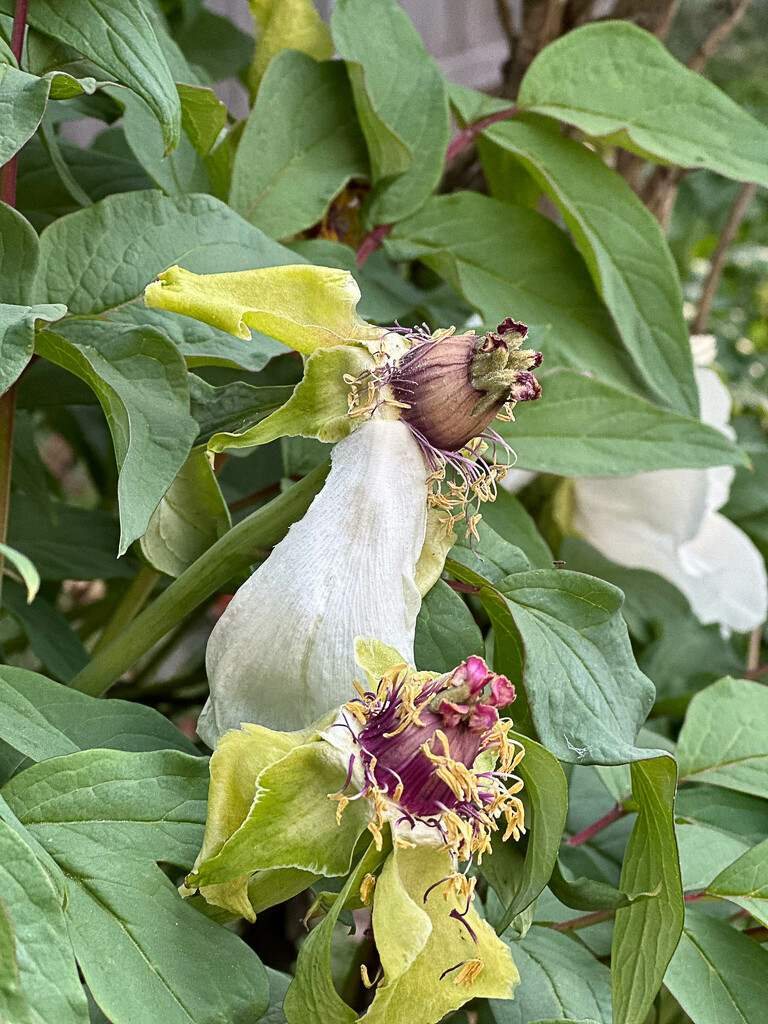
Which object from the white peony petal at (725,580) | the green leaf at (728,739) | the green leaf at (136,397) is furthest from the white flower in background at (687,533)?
the green leaf at (136,397)

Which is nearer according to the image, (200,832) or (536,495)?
(200,832)

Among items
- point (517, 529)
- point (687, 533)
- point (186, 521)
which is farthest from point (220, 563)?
point (687, 533)

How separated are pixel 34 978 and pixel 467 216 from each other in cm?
27

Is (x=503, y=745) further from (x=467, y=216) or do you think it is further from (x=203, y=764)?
(x=467, y=216)

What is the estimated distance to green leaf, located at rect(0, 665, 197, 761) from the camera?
Answer: 0.19 metres

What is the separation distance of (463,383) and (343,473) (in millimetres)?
30

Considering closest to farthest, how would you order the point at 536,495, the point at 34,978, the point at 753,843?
the point at 34,978
the point at 753,843
the point at 536,495

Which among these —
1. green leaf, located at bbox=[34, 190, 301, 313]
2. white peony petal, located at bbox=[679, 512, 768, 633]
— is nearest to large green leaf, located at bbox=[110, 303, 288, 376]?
green leaf, located at bbox=[34, 190, 301, 313]

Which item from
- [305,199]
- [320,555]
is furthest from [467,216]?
[320,555]

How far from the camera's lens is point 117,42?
22 cm

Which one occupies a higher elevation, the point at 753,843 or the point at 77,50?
the point at 77,50

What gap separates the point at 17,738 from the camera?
0.62 feet

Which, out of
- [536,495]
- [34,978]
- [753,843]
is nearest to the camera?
[34,978]

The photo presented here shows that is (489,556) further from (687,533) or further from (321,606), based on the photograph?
(687,533)
